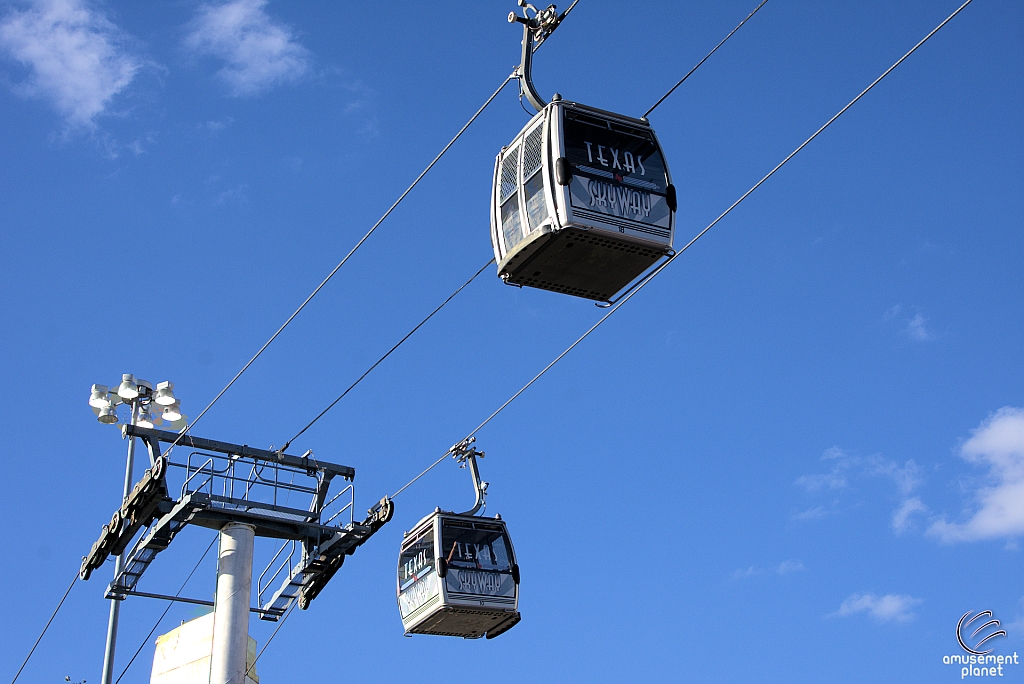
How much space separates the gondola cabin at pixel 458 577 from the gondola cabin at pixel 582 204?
A: 711 cm

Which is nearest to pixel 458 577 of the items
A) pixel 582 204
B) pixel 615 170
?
pixel 615 170

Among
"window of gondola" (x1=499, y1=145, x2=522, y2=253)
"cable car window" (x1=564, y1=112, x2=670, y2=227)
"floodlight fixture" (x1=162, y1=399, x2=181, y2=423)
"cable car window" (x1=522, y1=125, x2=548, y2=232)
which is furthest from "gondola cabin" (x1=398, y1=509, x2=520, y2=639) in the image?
"cable car window" (x1=564, y1=112, x2=670, y2=227)

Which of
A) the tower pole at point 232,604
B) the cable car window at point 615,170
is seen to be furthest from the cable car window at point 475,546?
the cable car window at point 615,170

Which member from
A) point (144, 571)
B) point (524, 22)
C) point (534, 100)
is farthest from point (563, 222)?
point (144, 571)

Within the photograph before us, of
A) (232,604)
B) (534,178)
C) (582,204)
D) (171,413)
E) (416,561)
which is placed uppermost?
(171,413)

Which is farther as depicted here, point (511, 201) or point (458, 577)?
point (458, 577)

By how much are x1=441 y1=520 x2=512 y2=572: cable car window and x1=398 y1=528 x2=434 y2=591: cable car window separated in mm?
231

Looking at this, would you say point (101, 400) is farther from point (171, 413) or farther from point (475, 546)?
point (475, 546)

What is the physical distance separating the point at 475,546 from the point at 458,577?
0.61 meters

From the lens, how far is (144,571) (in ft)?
67.3

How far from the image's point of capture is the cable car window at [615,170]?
395 inches

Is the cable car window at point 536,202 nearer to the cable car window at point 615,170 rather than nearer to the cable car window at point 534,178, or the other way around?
the cable car window at point 534,178

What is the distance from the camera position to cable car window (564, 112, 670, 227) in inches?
395

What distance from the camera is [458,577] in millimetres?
16797
